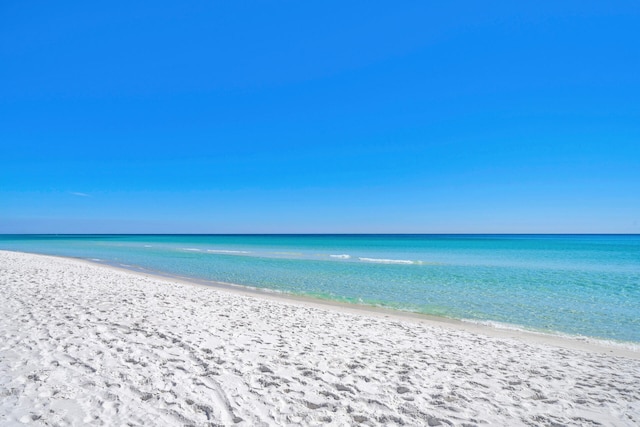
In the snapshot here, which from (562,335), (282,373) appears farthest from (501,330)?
(282,373)

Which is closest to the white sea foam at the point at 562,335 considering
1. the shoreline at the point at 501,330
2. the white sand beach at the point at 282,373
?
the shoreline at the point at 501,330

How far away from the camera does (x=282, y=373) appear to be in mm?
5605

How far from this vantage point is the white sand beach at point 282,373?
4363mm

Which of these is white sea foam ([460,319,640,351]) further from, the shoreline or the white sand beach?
the white sand beach

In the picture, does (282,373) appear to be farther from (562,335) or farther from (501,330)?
(562,335)

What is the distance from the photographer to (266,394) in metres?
4.84

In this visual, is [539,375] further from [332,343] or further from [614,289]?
[614,289]

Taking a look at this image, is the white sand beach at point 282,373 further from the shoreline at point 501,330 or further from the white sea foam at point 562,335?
the white sea foam at point 562,335

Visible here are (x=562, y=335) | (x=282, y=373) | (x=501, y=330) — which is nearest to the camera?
(x=282, y=373)

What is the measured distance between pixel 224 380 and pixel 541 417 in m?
4.54

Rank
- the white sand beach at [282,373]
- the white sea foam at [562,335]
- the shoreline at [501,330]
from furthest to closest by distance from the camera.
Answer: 1. the white sea foam at [562,335]
2. the shoreline at [501,330]
3. the white sand beach at [282,373]

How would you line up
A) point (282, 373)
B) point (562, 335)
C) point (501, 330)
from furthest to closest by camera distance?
point (501, 330) → point (562, 335) → point (282, 373)

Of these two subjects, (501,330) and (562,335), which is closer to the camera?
(562,335)

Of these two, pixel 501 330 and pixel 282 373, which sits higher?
pixel 282 373
